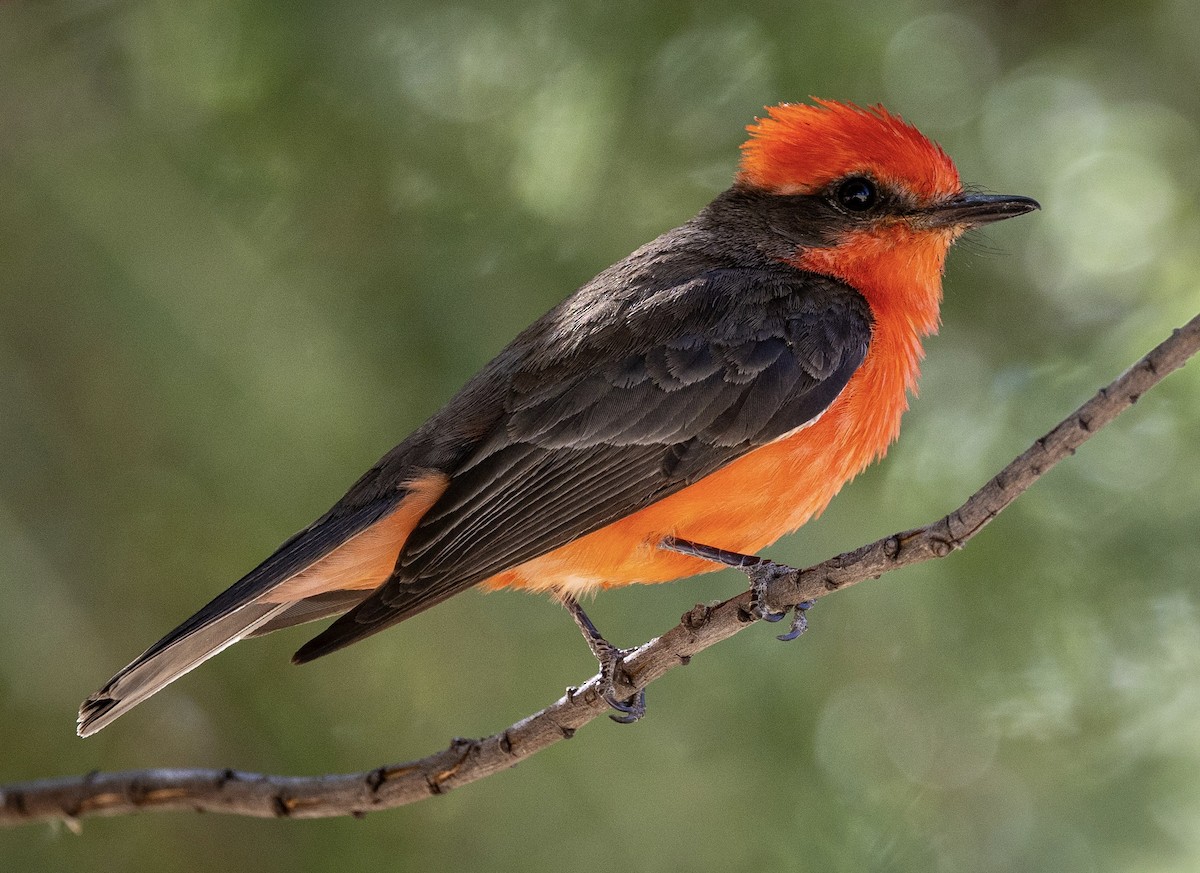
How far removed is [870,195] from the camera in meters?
3.54

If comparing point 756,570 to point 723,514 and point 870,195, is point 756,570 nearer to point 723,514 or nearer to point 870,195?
point 723,514

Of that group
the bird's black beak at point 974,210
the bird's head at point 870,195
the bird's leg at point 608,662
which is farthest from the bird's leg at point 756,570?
the bird's black beak at point 974,210

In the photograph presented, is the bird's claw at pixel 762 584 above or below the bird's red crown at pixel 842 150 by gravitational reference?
below

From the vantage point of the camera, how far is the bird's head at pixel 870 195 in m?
3.35

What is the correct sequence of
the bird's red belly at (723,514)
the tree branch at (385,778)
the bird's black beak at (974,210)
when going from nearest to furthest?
1. the tree branch at (385,778)
2. the bird's red belly at (723,514)
3. the bird's black beak at (974,210)

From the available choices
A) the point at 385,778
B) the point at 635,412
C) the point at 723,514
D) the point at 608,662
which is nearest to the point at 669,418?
the point at 635,412

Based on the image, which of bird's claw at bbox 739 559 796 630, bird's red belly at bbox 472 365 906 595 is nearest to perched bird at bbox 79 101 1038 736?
bird's red belly at bbox 472 365 906 595

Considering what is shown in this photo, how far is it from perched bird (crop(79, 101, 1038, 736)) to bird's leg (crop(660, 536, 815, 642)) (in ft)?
0.03

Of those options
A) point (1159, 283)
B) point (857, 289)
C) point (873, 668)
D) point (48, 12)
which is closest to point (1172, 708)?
point (873, 668)

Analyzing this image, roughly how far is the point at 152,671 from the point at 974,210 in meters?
2.27

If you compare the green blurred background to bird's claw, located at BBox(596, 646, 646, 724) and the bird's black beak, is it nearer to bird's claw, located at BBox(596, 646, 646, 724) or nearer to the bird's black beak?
bird's claw, located at BBox(596, 646, 646, 724)

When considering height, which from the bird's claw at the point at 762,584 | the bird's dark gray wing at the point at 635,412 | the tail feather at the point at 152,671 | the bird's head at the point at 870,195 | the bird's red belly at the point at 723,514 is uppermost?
the bird's head at the point at 870,195

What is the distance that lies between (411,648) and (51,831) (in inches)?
36.1

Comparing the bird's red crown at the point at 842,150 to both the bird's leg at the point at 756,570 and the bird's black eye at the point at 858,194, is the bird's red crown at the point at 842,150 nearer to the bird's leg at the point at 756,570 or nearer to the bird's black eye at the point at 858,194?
the bird's black eye at the point at 858,194
